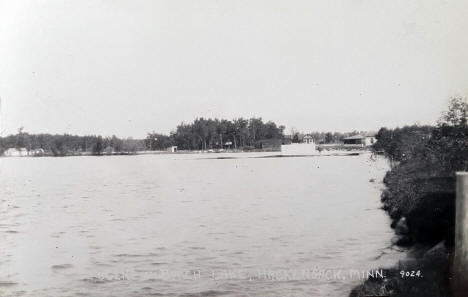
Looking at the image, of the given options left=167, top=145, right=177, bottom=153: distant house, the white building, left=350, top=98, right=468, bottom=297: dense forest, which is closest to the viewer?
left=350, top=98, right=468, bottom=297: dense forest

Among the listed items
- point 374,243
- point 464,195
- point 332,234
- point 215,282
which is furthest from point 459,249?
point 332,234

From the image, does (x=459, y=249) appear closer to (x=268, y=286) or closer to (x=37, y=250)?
(x=268, y=286)

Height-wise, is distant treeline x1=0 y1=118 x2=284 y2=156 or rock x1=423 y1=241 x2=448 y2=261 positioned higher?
distant treeline x1=0 y1=118 x2=284 y2=156

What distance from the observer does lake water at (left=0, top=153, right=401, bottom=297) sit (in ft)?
42.3

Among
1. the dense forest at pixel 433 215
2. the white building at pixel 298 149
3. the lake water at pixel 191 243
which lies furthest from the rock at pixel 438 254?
the white building at pixel 298 149

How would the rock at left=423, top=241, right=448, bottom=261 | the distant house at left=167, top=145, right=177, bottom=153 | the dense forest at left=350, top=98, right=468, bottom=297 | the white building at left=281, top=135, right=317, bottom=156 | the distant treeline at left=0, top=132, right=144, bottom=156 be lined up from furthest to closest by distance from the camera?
the white building at left=281, top=135, right=317, bottom=156
the distant treeline at left=0, top=132, right=144, bottom=156
the distant house at left=167, top=145, right=177, bottom=153
the rock at left=423, top=241, right=448, bottom=261
the dense forest at left=350, top=98, right=468, bottom=297

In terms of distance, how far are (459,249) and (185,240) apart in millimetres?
11928

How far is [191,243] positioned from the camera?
17922 mm

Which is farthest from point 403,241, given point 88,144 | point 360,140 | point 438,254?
point 360,140

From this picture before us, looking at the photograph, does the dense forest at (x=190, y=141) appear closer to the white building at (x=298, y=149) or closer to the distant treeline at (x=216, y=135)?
the distant treeline at (x=216, y=135)

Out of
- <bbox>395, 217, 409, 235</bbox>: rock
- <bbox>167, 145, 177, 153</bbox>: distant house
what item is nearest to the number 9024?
<bbox>395, 217, 409, 235</bbox>: rock

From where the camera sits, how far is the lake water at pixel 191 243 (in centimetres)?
1289

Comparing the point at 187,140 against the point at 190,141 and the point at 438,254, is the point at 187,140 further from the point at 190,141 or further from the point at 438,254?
the point at 438,254

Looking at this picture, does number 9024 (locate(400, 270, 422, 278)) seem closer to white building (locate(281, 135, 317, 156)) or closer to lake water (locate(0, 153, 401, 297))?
lake water (locate(0, 153, 401, 297))
